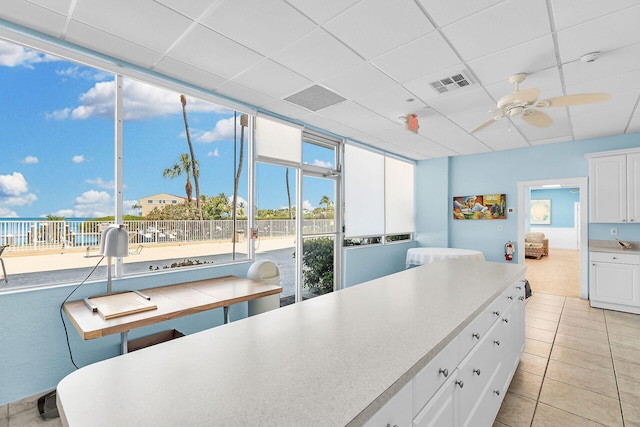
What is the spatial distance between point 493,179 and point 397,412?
248 inches

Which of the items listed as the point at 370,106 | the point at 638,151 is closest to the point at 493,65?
the point at 370,106

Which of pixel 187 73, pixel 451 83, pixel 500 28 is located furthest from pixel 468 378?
pixel 187 73

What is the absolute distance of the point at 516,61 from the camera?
8.75 feet

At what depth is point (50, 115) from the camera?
2.45 m

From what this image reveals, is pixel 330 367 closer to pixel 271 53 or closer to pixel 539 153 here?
pixel 271 53

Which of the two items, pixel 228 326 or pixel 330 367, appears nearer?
pixel 330 367

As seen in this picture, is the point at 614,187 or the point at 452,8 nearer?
the point at 452,8

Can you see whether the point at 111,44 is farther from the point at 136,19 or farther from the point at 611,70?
the point at 611,70

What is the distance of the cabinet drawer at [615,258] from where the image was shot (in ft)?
14.4

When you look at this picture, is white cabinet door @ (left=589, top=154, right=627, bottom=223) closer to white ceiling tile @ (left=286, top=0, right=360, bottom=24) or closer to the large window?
white ceiling tile @ (left=286, top=0, right=360, bottom=24)

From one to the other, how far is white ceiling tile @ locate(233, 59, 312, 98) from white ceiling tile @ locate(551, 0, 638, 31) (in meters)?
1.99

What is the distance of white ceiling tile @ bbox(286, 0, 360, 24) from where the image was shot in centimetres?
197

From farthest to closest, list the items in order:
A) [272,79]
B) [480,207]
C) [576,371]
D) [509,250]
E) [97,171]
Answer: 1. [480,207]
2. [509,250]
3. [272,79]
4. [576,371]
5. [97,171]

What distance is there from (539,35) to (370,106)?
1.78 meters
